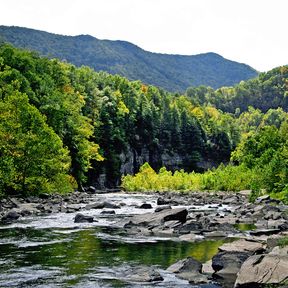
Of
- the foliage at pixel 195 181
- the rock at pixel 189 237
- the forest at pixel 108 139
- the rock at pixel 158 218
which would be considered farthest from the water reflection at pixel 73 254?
the foliage at pixel 195 181

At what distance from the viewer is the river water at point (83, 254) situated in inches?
688

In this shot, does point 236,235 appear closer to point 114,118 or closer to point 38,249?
point 38,249

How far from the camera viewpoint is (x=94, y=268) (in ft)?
63.8

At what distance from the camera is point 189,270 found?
18703mm

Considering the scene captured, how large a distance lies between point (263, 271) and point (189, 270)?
3.15 meters

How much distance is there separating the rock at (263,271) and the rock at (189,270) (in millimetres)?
1557

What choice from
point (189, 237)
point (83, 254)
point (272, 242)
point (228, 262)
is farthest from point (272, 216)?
point (83, 254)

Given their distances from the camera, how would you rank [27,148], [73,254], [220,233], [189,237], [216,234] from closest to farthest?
1. [73,254]
2. [189,237]
3. [216,234]
4. [220,233]
5. [27,148]

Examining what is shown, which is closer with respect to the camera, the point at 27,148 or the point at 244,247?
the point at 244,247

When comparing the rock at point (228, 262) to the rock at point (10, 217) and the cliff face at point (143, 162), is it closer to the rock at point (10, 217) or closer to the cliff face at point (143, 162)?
the rock at point (10, 217)

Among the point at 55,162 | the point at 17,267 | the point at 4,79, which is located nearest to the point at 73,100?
the point at 4,79

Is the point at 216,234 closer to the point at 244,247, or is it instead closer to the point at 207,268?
the point at 244,247

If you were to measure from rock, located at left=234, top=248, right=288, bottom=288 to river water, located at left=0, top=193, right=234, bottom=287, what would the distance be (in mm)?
2365

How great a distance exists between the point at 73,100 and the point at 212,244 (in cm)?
7676
